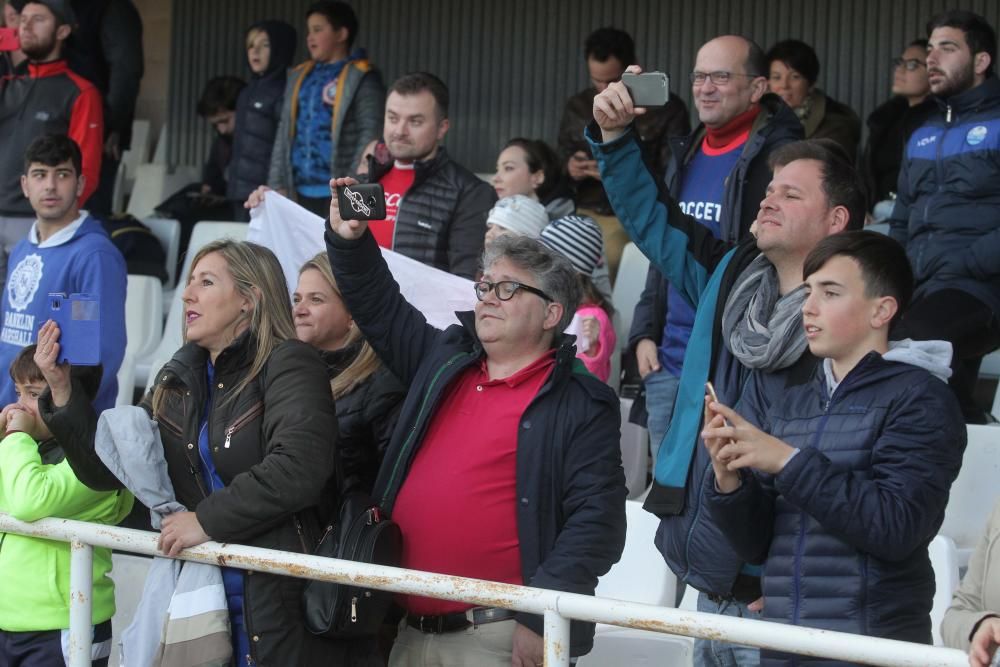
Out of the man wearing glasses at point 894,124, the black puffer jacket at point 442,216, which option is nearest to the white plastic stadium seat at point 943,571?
the black puffer jacket at point 442,216

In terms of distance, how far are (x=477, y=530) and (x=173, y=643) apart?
2.46 feet

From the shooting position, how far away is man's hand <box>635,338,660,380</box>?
4785 millimetres

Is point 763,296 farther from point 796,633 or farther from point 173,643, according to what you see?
point 173,643

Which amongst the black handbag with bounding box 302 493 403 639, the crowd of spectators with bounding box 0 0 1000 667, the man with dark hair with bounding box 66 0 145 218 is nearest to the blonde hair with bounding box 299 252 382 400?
the crowd of spectators with bounding box 0 0 1000 667

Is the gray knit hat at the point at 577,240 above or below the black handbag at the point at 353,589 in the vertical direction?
above

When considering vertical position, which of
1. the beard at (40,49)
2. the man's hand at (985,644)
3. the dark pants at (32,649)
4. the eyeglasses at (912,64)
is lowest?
the dark pants at (32,649)

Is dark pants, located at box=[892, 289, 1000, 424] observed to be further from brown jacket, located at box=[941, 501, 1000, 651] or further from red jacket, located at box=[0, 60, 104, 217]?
red jacket, located at box=[0, 60, 104, 217]

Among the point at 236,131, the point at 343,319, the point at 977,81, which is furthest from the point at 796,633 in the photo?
the point at 236,131

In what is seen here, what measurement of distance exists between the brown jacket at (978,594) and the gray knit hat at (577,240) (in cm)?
268

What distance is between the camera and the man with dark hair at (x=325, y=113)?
22.9 feet

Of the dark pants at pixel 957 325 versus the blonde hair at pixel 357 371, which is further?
the dark pants at pixel 957 325

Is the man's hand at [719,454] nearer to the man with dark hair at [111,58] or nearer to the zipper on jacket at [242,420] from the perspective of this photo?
the zipper on jacket at [242,420]

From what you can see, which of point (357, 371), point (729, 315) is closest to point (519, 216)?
point (357, 371)

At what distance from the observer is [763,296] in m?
3.31
